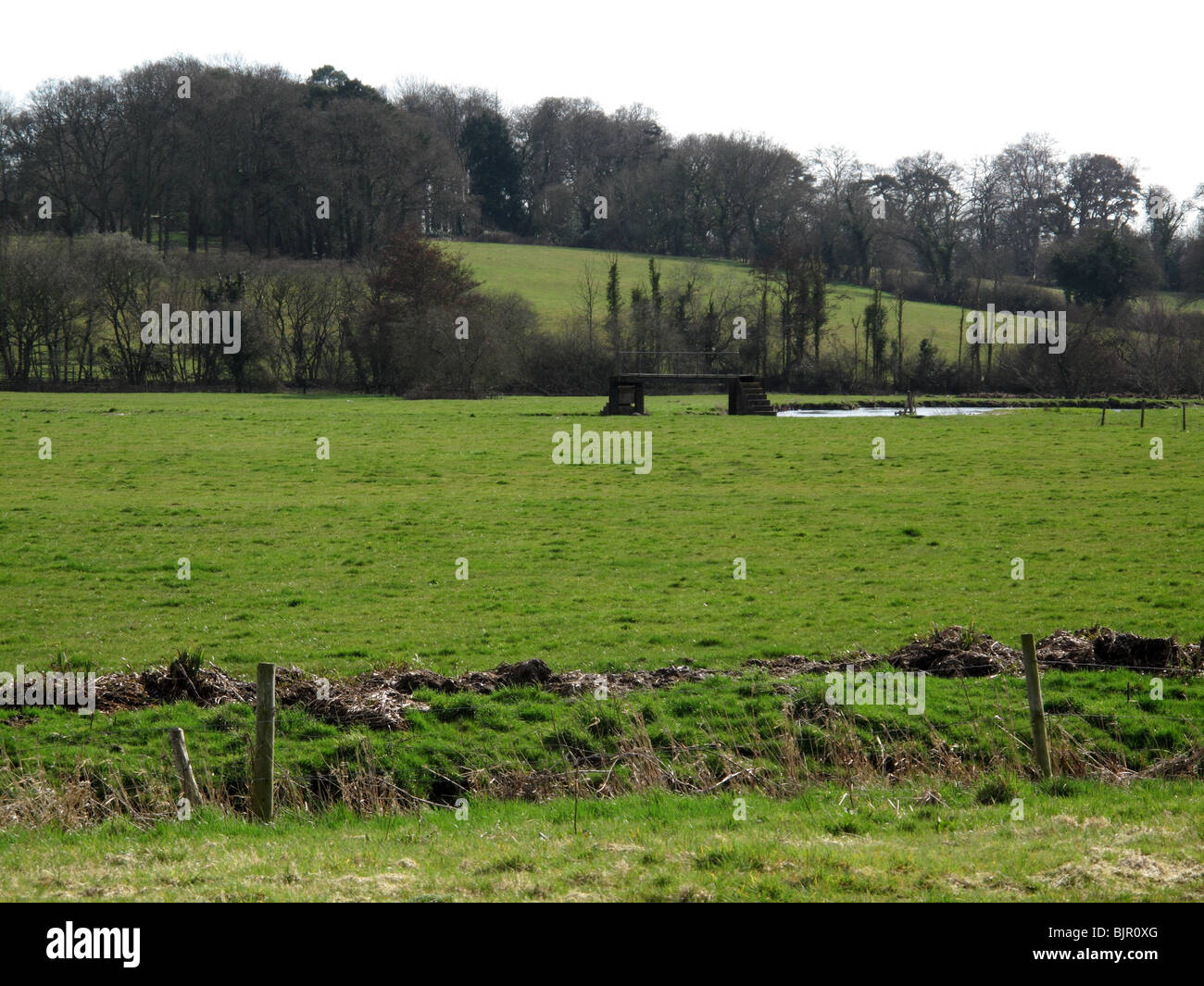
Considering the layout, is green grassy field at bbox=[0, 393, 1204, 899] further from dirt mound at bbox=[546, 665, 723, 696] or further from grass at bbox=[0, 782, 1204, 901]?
dirt mound at bbox=[546, 665, 723, 696]

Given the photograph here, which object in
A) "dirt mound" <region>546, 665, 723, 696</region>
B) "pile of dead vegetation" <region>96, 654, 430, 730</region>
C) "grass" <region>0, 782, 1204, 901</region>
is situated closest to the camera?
"grass" <region>0, 782, 1204, 901</region>

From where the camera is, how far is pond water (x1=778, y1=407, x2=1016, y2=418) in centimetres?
5836

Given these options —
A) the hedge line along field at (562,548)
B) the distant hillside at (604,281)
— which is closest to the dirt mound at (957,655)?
the hedge line along field at (562,548)

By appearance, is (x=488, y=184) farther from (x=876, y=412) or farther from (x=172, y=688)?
(x=172, y=688)

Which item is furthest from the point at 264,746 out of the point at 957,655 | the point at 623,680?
the point at 957,655

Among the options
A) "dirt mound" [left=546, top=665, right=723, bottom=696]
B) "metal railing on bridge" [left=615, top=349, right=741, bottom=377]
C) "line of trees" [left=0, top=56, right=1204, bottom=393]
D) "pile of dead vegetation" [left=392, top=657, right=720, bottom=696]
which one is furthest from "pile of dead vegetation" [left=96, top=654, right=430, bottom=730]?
"metal railing on bridge" [left=615, top=349, right=741, bottom=377]

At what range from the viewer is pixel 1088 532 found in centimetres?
2217

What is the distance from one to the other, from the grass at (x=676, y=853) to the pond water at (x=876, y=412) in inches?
1977

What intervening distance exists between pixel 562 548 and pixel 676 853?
14.1 meters

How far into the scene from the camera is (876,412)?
6303cm

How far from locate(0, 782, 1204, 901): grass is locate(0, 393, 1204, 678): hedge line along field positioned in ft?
15.4
